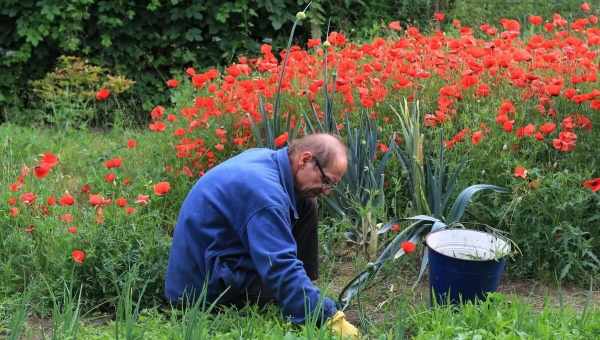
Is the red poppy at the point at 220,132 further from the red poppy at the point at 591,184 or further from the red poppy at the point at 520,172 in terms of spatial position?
the red poppy at the point at 591,184

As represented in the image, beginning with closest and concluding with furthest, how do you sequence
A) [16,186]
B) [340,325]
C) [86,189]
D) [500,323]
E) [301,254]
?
[500,323]
[340,325]
[301,254]
[16,186]
[86,189]

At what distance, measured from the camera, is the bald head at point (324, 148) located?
3074 millimetres

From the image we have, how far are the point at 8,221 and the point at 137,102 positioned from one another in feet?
11.1

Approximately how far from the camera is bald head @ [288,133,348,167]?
3.07 m

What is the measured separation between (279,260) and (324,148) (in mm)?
463

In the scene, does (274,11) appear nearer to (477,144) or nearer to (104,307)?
(477,144)

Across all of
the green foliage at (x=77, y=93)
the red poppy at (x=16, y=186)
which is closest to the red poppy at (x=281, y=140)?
the red poppy at (x=16, y=186)

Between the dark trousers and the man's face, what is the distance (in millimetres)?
153

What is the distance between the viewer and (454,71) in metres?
4.93

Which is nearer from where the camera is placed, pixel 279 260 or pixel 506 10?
pixel 279 260

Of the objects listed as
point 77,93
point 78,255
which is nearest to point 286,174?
point 78,255

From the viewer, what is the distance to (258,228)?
3.00 meters

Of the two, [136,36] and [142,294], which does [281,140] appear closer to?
[142,294]

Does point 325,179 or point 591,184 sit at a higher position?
point 325,179
